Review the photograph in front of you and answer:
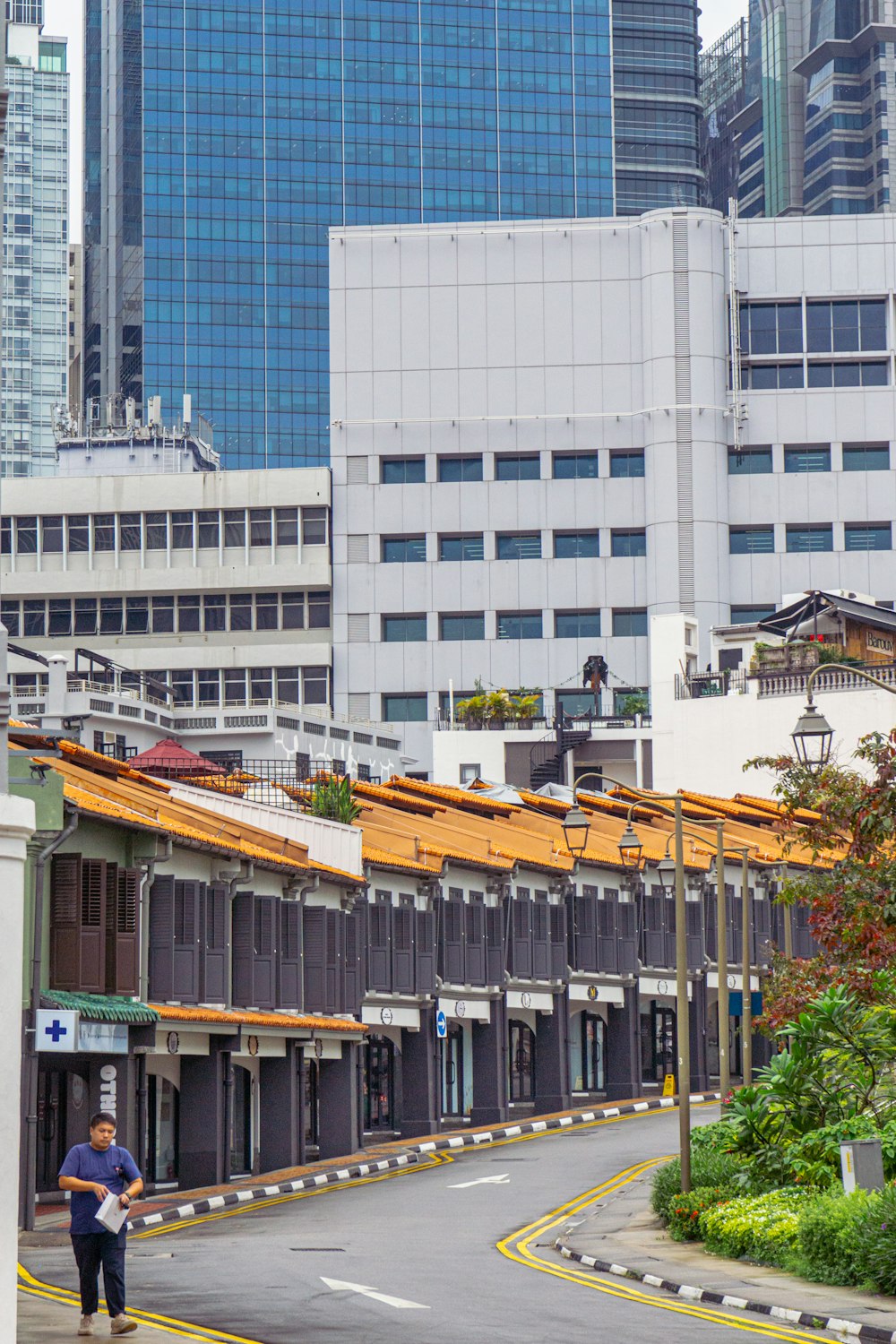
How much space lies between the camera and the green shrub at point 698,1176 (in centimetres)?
3177

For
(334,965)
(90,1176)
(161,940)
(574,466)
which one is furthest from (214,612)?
(90,1176)

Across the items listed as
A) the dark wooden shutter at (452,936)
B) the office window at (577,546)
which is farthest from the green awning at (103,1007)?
the office window at (577,546)

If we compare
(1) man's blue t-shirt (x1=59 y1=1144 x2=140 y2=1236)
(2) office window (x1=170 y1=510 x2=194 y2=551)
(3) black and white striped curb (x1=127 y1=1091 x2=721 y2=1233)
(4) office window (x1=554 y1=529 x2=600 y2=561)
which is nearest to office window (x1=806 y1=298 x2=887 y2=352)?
(4) office window (x1=554 y1=529 x2=600 y2=561)

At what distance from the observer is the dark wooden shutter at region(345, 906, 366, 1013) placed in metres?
49.7

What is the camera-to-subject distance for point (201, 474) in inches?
4675

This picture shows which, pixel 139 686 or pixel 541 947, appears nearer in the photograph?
pixel 541 947

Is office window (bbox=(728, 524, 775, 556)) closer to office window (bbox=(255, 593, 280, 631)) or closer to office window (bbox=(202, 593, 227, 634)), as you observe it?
office window (bbox=(255, 593, 280, 631))

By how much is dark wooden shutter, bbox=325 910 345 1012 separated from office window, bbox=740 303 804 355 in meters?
77.5

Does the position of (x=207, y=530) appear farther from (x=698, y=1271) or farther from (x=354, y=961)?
(x=698, y=1271)

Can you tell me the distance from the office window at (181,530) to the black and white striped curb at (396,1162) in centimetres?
6078

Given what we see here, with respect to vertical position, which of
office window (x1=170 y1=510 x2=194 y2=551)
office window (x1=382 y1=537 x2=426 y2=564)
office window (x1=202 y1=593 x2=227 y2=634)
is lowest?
office window (x1=202 y1=593 x2=227 y2=634)

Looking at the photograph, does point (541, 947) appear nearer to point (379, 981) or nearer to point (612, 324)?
point (379, 981)

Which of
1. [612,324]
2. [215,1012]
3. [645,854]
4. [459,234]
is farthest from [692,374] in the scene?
[215,1012]

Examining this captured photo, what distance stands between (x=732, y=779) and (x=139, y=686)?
31.0 meters
